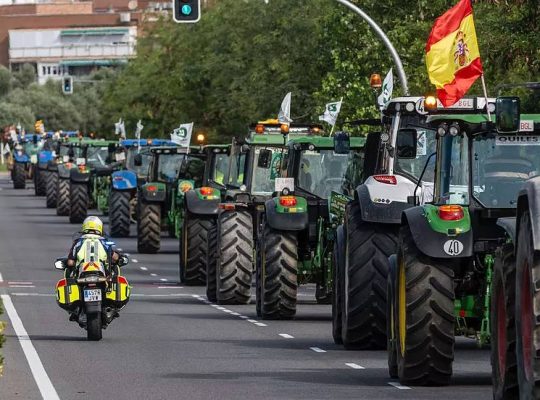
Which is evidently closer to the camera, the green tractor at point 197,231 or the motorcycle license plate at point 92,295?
the motorcycle license plate at point 92,295

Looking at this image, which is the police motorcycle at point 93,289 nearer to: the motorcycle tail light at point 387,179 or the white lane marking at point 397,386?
the motorcycle tail light at point 387,179

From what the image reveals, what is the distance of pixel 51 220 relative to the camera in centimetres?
5697

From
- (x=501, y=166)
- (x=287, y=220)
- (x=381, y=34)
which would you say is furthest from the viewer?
(x=381, y=34)

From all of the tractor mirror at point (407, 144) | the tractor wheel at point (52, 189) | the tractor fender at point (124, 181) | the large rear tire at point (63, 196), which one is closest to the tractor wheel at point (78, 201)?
the large rear tire at point (63, 196)

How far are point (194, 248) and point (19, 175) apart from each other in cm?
5420

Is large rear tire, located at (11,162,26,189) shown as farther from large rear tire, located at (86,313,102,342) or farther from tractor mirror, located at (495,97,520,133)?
tractor mirror, located at (495,97,520,133)

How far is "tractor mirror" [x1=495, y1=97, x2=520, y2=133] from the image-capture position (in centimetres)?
1365

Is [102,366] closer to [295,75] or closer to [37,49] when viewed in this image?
[295,75]

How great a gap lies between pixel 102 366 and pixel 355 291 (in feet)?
8.56

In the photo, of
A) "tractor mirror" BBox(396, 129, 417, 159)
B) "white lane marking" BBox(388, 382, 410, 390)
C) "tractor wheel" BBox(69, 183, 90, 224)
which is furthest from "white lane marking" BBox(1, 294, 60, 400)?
"tractor wheel" BBox(69, 183, 90, 224)

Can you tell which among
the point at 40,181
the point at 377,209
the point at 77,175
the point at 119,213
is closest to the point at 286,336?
the point at 377,209

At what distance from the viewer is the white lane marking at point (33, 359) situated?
15.4m

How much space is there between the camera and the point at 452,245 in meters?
14.7

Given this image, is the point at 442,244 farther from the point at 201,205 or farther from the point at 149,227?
the point at 149,227
